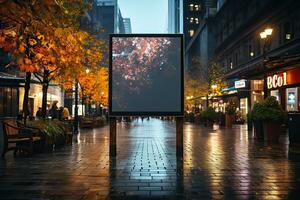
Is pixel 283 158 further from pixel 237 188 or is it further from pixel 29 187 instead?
pixel 29 187

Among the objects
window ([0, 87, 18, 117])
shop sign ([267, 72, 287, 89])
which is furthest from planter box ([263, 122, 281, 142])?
window ([0, 87, 18, 117])

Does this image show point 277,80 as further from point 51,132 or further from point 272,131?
point 51,132

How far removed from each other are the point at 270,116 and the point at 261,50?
26.3 meters

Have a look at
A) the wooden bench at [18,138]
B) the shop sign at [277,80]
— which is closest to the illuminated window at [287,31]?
the shop sign at [277,80]

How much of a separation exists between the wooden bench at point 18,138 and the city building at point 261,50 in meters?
13.1

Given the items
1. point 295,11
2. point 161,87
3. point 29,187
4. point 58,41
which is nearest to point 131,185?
point 29,187

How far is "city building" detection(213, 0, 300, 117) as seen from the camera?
27922 mm

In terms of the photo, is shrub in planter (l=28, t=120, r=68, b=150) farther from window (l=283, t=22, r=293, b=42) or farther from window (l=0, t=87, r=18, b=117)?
window (l=283, t=22, r=293, b=42)

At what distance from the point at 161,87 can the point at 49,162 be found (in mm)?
3913

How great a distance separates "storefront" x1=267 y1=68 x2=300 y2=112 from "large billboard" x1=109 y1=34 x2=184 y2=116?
18.2 meters

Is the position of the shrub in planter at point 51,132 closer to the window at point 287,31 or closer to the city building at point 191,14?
the window at point 287,31

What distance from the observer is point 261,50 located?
42.3m

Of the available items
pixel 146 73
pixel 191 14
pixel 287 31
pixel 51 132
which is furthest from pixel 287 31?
pixel 191 14

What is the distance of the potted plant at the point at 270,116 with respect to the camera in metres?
17.6
